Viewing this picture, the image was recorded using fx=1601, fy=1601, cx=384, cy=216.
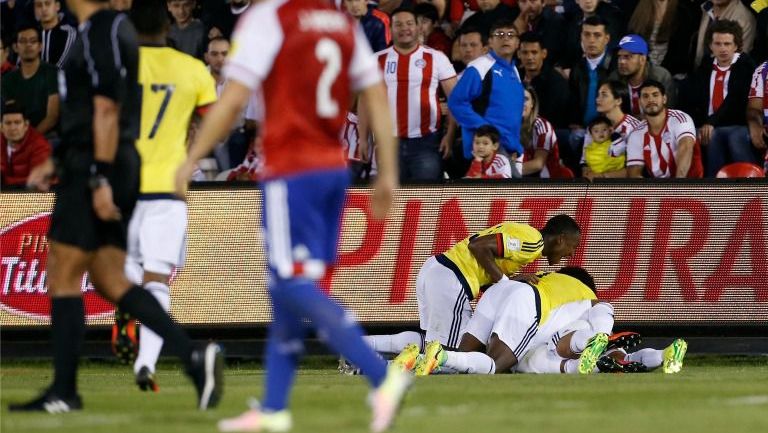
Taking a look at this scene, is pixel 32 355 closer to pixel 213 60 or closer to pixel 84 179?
pixel 213 60

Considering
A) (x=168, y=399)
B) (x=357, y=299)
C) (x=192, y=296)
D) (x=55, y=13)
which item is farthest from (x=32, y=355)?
(x=168, y=399)

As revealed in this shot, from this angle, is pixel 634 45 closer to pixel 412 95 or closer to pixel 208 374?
pixel 412 95

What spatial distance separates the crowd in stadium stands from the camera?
49.6 feet

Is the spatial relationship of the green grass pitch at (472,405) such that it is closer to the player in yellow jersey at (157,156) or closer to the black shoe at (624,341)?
the player in yellow jersey at (157,156)

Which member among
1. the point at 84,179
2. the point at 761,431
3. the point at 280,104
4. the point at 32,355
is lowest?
the point at 32,355

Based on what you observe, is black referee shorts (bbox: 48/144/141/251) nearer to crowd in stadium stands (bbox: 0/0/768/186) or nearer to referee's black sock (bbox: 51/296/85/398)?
referee's black sock (bbox: 51/296/85/398)

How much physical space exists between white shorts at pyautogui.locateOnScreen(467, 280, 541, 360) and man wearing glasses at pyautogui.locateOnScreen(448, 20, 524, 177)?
2.33m

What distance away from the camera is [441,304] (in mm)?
13602

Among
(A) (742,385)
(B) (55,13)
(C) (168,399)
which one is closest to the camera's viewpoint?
(C) (168,399)

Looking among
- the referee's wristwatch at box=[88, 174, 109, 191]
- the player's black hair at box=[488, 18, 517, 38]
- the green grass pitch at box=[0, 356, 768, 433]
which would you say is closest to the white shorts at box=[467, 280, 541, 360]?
the green grass pitch at box=[0, 356, 768, 433]

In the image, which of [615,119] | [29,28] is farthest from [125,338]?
[29,28]

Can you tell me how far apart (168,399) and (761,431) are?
3465mm

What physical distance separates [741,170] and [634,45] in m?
1.75

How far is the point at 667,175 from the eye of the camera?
15.0 meters
